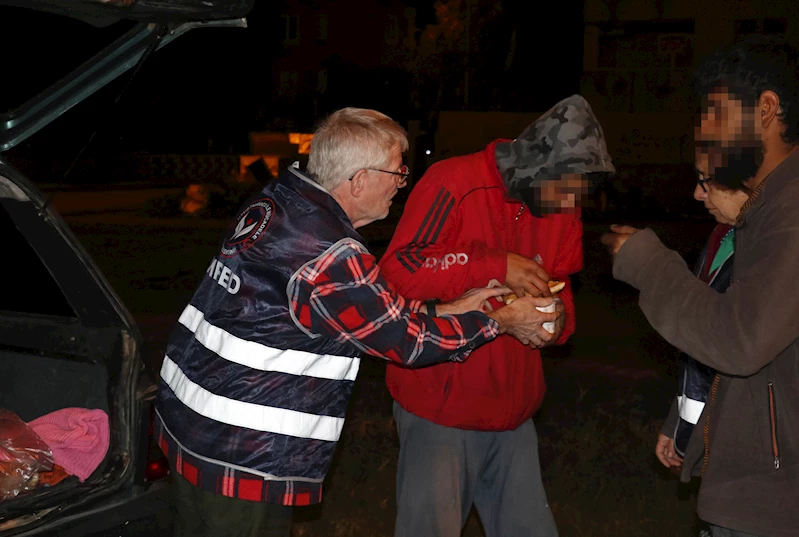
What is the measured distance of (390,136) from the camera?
333cm

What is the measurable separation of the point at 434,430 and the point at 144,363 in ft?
3.84

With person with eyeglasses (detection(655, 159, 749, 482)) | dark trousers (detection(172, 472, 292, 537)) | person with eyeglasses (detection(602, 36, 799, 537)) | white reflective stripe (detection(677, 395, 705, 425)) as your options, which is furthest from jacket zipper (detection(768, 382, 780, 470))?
dark trousers (detection(172, 472, 292, 537))

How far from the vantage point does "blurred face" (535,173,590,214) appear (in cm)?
368

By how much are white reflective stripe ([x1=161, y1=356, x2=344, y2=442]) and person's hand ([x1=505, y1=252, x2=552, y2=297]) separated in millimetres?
905

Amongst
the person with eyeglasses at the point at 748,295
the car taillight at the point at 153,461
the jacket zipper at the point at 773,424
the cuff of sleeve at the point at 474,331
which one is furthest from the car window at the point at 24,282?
the jacket zipper at the point at 773,424

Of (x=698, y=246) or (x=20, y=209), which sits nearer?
(x=20, y=209)

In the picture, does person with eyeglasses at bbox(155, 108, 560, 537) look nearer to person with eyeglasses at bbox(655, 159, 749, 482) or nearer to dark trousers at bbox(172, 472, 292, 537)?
dark trousers at bbox(172, 472, 292, 537)

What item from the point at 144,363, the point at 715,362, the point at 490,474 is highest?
the point at 715,362

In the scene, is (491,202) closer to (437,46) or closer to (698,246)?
(698,246)

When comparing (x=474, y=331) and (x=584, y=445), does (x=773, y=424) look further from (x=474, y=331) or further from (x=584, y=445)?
(x=584, y=445)

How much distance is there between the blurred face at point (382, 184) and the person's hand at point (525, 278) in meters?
0.57

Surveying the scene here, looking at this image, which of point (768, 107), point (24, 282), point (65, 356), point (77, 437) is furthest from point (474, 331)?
point (24, 282)

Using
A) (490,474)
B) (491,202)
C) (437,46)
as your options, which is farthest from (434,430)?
(437,46)

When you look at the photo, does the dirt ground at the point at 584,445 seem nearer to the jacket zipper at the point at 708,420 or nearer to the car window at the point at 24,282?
the car window at the point at 24,282
